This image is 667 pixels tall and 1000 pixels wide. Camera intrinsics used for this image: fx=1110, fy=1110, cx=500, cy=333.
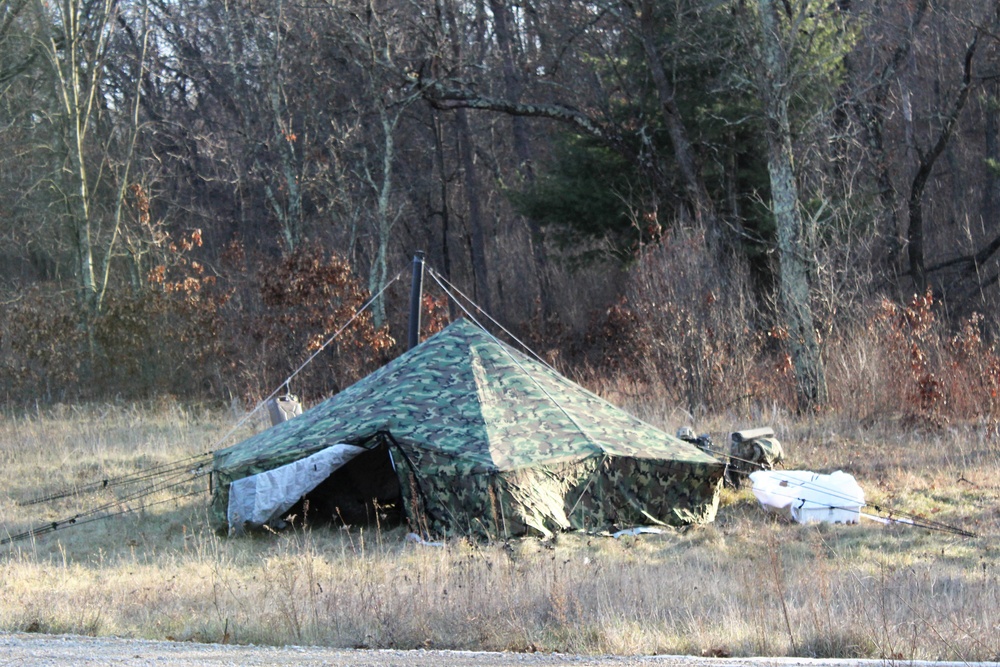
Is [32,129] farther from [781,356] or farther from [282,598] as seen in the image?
[282,598]

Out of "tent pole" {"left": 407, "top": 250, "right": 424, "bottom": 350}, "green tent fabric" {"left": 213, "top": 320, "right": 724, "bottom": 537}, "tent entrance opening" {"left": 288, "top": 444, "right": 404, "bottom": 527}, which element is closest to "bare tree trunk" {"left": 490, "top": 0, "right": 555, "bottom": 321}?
"tent pole" {"left": 407, "top": 250, "right": 424, "bottom": 350}

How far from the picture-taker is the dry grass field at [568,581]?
593 cm

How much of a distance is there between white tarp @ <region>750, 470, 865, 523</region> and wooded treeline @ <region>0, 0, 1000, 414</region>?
5600 mm

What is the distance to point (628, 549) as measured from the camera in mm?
8859

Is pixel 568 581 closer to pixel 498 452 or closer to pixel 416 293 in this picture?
pixel 498 452

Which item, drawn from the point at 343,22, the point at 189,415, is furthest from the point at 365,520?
the point at 343,22

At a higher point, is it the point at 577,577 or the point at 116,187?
the point at 116,187

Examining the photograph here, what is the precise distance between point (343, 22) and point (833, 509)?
58.7 ft

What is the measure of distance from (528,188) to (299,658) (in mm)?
21522

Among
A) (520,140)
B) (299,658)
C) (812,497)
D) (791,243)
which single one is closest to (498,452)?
(812,497)

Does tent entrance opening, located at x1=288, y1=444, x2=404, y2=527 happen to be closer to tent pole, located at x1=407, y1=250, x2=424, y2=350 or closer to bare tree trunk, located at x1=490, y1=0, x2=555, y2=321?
tent pole, located at x1=407, y1=250, x2=424, y2=350

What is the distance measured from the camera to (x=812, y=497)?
9.68 m

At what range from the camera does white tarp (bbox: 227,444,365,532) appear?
9422mm

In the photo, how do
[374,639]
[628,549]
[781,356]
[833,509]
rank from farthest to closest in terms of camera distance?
[781,356] < [833,509] < [628,549] < [374,639]
